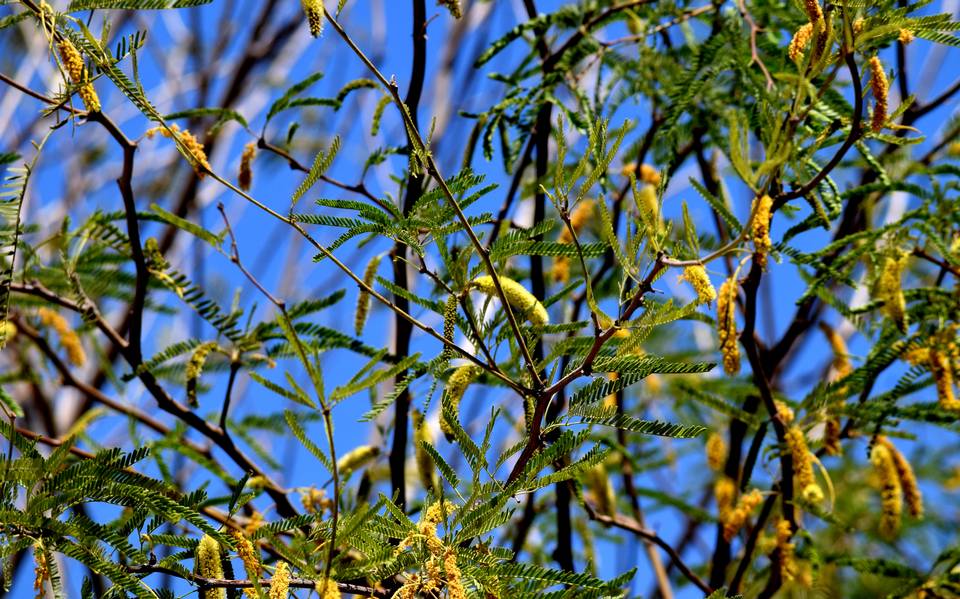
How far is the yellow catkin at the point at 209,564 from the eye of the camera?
1117mm

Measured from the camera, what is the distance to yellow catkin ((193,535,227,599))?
3.67 ft

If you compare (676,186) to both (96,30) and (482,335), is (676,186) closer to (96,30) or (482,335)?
(96,30)

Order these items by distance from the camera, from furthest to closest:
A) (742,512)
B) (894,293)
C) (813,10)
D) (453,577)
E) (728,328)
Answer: (742,512)
(894,293)
(728,328)
(813,10)
(453,577)

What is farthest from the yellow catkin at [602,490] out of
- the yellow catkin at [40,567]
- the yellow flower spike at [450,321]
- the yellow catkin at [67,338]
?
the yellow catkin at [40,567]

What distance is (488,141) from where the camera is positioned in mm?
1747

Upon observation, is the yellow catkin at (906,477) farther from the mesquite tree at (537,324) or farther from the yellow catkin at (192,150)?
the yellow catkin at (192,150)

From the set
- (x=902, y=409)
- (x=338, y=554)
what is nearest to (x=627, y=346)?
(x=338, y=554)

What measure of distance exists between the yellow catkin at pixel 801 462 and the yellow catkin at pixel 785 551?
9 cm

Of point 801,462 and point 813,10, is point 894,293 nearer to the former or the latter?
point 801,462

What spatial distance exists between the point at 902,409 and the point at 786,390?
6.01ft

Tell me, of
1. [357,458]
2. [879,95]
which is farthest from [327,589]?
[879,95]

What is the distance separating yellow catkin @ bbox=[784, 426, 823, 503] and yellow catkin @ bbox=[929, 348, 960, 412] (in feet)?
0.70

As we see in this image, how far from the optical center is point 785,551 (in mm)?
1693

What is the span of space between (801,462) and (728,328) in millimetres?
338
